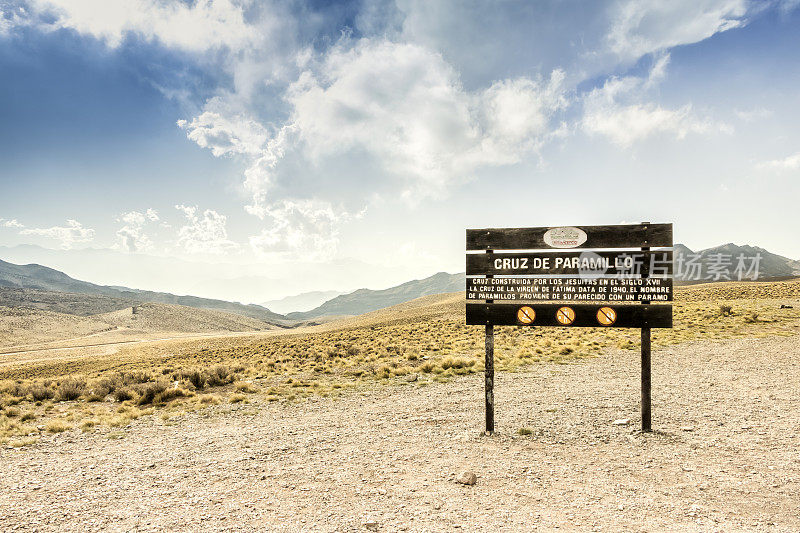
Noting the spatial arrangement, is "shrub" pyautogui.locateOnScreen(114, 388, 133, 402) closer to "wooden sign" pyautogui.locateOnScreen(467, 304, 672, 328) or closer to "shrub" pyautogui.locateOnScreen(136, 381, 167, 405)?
"shrub" pyautogui.locateOnScreen(136, 381, 167, 405)

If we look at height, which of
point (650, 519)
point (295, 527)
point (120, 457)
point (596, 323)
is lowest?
point (120, 457)

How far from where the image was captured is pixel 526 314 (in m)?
8.03

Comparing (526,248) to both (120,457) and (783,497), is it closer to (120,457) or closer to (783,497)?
(783,497)

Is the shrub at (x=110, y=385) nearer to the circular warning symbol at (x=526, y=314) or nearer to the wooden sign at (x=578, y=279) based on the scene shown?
the wooden sign at (x=578, y=279)

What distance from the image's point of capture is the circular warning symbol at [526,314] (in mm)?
7988

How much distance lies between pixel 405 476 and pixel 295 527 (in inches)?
78.0

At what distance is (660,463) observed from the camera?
634 centimetres

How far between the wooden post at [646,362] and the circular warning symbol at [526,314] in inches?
85.5

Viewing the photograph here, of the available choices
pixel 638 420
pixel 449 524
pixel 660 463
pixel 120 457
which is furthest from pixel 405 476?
pixel 120 457

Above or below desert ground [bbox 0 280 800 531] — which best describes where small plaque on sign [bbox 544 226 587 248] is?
above

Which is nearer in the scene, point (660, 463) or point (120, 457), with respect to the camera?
point (660, 463)

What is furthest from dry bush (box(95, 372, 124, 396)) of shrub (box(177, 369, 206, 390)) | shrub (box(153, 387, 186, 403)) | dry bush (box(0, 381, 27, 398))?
dry bush (box(0, 381, 27, 398))

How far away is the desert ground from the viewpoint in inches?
201

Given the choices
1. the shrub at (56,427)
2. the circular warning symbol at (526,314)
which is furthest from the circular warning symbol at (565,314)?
the shrub at (56,427)
